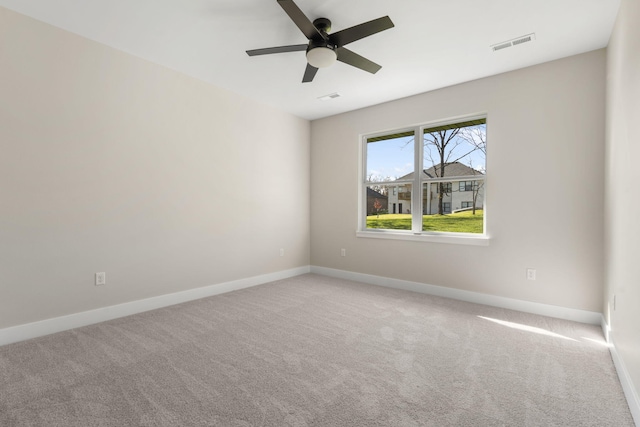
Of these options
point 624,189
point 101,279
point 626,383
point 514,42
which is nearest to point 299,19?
point 514,42

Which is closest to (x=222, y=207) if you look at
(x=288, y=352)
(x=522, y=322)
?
(x=288, y=352)

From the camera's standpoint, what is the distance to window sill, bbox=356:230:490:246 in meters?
3.64

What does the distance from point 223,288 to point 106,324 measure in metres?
1.36

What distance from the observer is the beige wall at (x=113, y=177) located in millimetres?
2516

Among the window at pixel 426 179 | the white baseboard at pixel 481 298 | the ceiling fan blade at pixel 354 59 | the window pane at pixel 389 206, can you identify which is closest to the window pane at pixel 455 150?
the window at pixel 426 179

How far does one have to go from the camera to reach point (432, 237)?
13.1 feet

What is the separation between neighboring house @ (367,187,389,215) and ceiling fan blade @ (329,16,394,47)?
2.61 metres

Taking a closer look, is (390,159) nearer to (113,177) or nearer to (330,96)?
(330,96)

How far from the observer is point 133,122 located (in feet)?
10.5

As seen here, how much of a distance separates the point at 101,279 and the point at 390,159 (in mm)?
3844

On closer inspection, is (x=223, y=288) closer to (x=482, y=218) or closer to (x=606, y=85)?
(x=482, y=218)

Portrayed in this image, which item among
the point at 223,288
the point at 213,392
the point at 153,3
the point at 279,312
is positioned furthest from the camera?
the point at 223,288

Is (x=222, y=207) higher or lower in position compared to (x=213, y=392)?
higher

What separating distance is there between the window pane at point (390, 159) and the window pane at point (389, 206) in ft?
0.48
